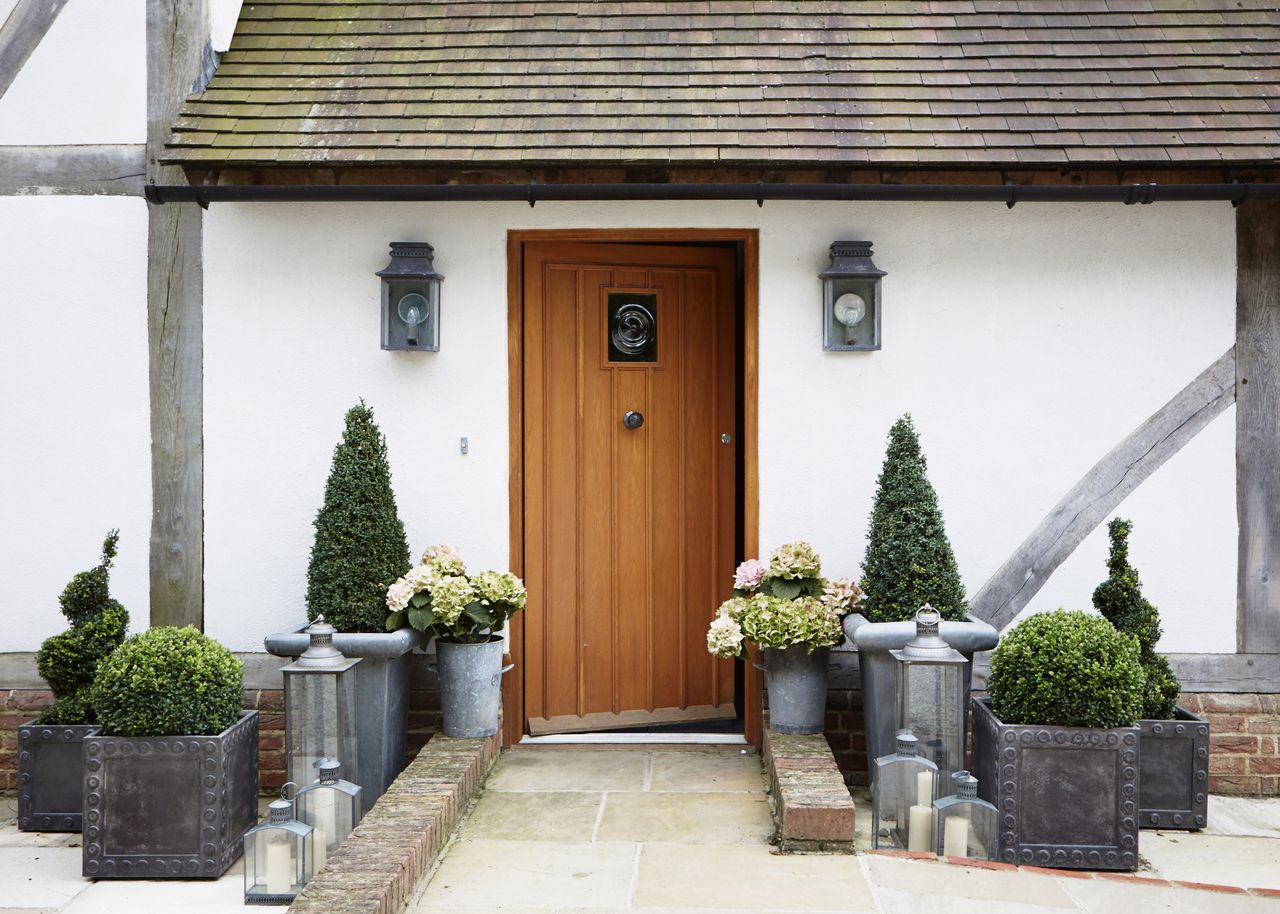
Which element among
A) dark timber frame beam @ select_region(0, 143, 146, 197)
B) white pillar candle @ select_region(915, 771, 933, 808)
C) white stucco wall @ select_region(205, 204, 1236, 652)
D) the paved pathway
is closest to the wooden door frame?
white stucco wall @ select_region(205, 204, 1236, 652)

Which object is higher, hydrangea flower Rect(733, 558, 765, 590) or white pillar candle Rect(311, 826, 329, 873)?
hydrangea flower Rect(733, 558, 765, 590)

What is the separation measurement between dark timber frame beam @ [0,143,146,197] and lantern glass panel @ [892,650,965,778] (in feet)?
13.4

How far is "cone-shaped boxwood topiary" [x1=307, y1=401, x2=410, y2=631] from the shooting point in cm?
494

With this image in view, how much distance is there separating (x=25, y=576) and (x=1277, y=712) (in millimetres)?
5852

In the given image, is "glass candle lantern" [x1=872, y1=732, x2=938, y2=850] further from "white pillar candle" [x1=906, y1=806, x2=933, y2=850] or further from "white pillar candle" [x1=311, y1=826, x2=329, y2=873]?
"white pillar candle" [x1=311, y1=826, x2=329, y2=873]

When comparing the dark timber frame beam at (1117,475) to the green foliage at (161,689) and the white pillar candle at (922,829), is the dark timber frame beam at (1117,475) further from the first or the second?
the green foliage at (161,689)

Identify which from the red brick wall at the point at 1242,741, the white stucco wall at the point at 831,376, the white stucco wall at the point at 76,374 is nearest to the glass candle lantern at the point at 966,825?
the white stucco wall at the point at 831,376

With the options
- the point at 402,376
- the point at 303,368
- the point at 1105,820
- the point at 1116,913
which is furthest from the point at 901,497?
the point at 303,368

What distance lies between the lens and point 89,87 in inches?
212

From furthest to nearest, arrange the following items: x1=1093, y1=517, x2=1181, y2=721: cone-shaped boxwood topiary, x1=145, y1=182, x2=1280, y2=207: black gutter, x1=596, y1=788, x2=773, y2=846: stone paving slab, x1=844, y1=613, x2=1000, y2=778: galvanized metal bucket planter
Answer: x1=145, y1=182, x2=1280, y2=207: black gutter < x1=1093, y1=517, x2=1181, y2=721: cone-shaped boxwood topiary < x1=844, y1=613, x2=1000, y2=778: galvanized metal bucket planter < x1=596, y1=788, x2=773, y2=846: stone paving slab

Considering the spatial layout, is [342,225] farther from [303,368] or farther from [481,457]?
[481,457]

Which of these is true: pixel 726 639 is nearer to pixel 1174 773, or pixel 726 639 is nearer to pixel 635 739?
pixel 635 739

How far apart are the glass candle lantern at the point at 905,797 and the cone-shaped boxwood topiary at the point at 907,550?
74cm

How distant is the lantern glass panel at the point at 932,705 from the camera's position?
4.41 meters
